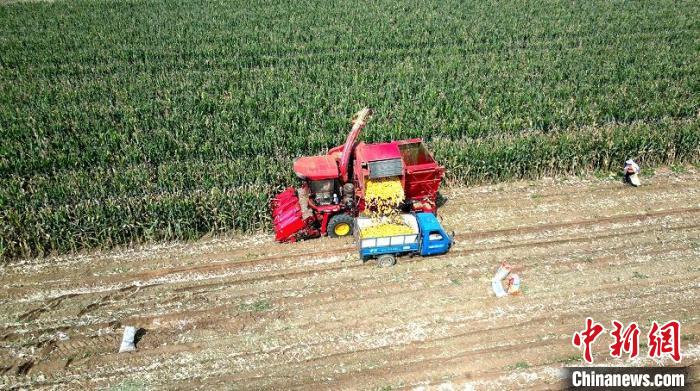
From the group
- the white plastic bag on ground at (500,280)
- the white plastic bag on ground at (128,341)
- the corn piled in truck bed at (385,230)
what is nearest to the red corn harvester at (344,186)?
the corn piled in truck bed at (385,230)

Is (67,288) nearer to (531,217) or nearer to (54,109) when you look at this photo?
(54,109)

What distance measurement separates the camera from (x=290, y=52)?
27.9 meters

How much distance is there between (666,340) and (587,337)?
162 centimetres

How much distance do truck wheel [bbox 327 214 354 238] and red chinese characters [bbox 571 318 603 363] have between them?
6228 millimetres

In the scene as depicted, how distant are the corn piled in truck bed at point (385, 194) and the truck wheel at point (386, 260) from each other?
1.16 metres

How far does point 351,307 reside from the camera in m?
12.4

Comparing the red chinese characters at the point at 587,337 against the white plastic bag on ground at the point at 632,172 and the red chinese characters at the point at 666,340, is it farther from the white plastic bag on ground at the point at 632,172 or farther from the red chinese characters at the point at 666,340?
the white plastic bag on ground at the point at 632,172

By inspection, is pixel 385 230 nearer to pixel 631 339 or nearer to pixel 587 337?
pixel 587 337

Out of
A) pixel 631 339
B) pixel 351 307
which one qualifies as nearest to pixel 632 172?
pixel 631 339

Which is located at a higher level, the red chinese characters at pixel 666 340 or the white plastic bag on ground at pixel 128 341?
the white plastic bag on ground at pixel 128 341

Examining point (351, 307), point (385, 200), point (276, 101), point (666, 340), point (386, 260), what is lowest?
point (666, 340)

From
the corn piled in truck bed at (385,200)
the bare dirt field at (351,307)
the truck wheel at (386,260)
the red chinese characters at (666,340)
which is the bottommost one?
the red chinese characters at (666,340)

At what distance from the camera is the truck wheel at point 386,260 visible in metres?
13.5

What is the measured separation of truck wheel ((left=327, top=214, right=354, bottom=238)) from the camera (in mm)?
14305
